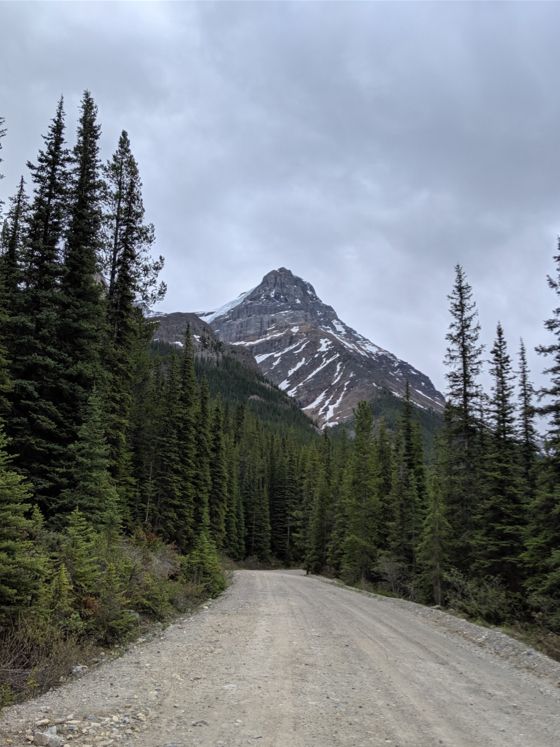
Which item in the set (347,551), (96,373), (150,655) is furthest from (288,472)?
(150,655)

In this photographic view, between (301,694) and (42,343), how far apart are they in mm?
14093

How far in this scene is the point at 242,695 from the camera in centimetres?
A: 688

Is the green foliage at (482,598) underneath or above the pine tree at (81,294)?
underneath

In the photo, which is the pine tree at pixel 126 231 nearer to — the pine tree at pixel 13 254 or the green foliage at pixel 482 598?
the pine tree at pixel 13 254

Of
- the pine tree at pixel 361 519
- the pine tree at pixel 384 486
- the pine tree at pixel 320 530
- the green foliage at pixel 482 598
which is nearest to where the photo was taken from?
the green foliage at pixel 482 598

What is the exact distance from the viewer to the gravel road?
18.1 feet

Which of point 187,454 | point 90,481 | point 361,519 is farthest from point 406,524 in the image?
point 90,481

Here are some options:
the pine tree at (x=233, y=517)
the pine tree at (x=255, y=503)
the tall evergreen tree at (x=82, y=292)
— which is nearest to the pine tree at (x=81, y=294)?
the tall evergreen tree at (x=82, y=292)

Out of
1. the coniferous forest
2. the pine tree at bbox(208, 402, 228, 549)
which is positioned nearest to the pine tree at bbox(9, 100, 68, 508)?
the coniferous forest

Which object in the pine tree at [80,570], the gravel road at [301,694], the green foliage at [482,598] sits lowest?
the green foliage at [482,598]

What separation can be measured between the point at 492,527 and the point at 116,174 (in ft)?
71.6

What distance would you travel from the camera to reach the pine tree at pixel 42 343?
1611 cm

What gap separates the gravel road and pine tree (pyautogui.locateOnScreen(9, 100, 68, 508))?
736 cm

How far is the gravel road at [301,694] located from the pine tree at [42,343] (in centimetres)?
736
